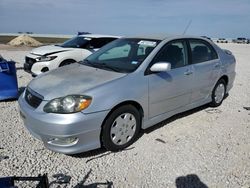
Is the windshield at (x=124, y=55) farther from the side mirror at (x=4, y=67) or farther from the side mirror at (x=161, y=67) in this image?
the side mirror at (x=4, y=67)

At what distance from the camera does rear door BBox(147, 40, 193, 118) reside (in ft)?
14.6

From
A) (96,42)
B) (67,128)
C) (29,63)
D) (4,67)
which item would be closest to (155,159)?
(67,128)

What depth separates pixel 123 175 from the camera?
3.53 metres

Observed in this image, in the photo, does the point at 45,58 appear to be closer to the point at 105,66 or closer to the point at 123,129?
the point at 105,66

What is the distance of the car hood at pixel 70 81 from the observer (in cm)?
382

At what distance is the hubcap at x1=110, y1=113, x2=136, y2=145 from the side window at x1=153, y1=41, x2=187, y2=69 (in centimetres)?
106

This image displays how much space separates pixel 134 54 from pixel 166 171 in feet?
6.81

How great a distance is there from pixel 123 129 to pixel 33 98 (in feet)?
4.46

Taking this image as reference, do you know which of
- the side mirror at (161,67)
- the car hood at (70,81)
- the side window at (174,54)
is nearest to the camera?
the car hood at (70,81)

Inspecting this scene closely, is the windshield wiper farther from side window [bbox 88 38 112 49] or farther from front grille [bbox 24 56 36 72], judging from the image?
side window [bbox 88 38 112 49]

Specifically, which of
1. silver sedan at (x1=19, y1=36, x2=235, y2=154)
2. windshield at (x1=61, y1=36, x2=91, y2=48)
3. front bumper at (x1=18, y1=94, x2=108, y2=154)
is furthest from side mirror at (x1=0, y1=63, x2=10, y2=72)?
windshield at (x1=61, y1=36, x2=91, y2=48)

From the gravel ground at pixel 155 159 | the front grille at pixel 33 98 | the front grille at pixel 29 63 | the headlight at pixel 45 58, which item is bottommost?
the gravel ground at pixel 155 159

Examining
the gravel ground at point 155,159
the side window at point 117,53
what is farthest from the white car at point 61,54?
the side window at point 117,53

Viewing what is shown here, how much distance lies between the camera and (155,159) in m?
3.96
